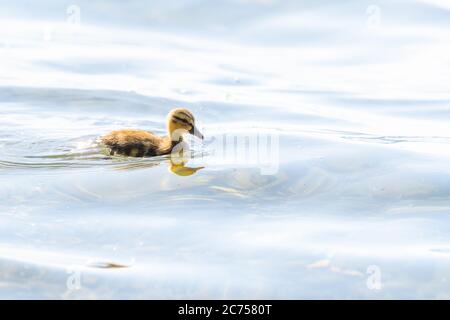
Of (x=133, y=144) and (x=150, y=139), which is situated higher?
A: (x=150, y=139)

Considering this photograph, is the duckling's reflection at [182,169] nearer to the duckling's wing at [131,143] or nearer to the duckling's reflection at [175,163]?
the duckling's reflection at [175,163]

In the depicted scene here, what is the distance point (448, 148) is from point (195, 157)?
102 inches

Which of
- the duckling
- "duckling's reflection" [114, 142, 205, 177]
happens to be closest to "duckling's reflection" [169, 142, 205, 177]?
"duckling's reflection" [114, 142, 205, 177]

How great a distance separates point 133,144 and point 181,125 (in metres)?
0.90

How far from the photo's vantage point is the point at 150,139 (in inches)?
373

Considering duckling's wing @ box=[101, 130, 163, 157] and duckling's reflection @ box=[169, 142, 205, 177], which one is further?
duckling's wing @ box=[101, 130, 163, 157]

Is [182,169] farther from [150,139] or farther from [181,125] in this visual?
[181,125]

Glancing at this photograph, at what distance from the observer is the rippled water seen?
5.80 metres

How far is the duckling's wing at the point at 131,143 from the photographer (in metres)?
9.12

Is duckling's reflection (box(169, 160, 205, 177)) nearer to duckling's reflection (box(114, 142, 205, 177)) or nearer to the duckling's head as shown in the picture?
duckling's reflection (box(114, 142, 205, 177))

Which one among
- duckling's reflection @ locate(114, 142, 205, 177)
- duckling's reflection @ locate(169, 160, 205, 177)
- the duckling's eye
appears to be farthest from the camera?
the duckling's eye

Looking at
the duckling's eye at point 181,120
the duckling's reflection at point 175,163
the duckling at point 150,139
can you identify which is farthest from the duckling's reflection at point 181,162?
the duckling's eye at point 181,120

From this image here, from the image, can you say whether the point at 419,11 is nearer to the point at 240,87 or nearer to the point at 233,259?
the point at 240,87

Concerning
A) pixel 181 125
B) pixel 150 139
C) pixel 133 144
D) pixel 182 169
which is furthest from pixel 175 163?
pixel 181 125
